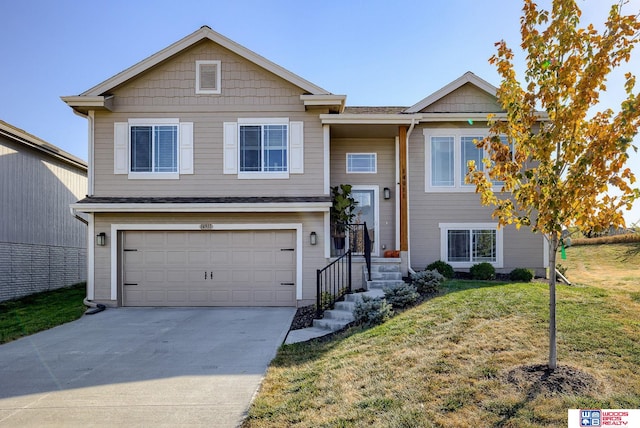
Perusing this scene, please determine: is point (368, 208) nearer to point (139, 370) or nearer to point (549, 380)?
point (139, 370)

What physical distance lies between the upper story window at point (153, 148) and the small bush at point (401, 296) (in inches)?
252

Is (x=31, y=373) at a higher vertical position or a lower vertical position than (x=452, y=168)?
lower

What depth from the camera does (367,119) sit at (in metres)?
13.3

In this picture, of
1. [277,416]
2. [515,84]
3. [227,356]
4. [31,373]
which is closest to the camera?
[277,416]

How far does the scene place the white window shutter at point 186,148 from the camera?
13.7 m

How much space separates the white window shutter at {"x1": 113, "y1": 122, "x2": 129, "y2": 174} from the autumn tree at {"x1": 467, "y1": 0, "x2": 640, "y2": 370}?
404 inches

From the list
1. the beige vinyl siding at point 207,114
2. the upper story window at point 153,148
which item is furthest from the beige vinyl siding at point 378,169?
the upper story window at point 153,148

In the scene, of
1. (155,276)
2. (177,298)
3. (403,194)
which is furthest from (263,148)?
(177,298)

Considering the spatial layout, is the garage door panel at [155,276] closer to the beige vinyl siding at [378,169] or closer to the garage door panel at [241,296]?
the garage door panel at [241,296]

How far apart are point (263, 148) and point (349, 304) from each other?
5074mm

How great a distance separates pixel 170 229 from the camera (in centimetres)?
1367

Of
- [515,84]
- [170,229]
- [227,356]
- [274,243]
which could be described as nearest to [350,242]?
[274,243]

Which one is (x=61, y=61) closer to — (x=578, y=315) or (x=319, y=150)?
(x=319, y=150)

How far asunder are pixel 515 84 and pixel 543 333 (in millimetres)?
3762
